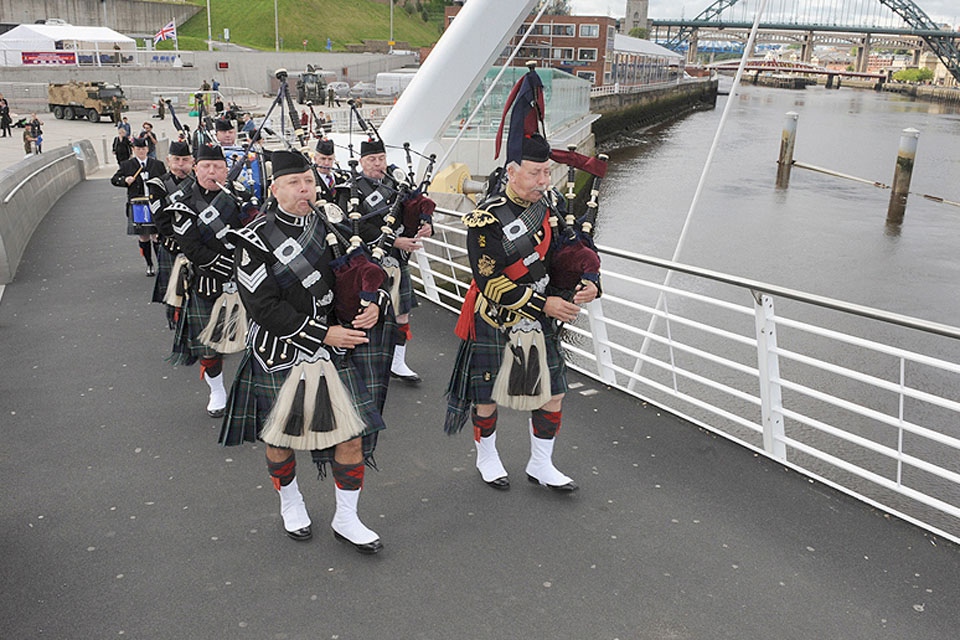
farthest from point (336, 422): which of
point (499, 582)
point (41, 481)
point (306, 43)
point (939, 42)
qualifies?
point (939, 42)

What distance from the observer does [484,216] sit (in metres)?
3.62

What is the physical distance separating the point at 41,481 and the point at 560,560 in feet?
8.79

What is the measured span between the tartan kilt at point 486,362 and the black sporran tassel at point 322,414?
3.02 feet

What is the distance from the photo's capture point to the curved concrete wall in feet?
28.2

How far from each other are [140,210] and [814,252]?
16748 mm

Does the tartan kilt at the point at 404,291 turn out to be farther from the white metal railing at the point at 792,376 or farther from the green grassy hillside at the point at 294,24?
the green grassy hillside at the point at 294,24

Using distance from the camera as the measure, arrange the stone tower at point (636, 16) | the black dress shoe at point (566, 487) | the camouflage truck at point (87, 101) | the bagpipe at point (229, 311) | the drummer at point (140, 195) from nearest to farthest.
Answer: the black dress shoe at point (566, 487)
the bagpipe at point (229, 311)
the drummer at point (140, 195)
the camouflage truck at point (87, 101)
the stone tower at point (636, 16)

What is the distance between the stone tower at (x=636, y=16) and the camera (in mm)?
131375

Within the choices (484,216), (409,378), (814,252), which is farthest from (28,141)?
(484,216)

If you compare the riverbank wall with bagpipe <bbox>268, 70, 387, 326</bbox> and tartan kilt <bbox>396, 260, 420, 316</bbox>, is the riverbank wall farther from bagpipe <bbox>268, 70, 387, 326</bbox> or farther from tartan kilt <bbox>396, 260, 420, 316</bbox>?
bagpipe <bbox>268, 70, 387, 326</bbox>

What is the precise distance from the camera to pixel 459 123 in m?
18.3

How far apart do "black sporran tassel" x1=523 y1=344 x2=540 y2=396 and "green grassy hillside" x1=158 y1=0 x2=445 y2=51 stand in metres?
62.2

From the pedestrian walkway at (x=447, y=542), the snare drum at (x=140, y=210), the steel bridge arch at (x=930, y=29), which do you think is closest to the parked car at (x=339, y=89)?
the snare drum at (x=140, y=210)

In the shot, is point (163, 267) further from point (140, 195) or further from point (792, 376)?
point (792, 376)
